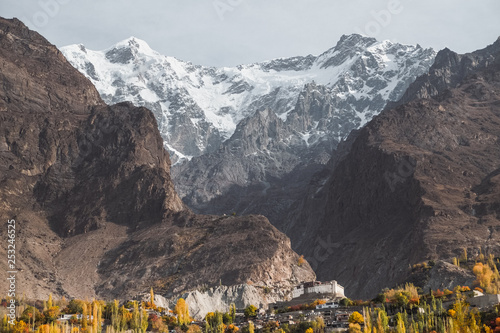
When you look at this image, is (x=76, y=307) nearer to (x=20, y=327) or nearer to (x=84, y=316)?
(x=84, y=316)

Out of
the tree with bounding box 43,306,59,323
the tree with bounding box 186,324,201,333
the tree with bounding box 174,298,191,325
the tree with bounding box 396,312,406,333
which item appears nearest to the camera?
the tree with bounding box 396,312,406,333

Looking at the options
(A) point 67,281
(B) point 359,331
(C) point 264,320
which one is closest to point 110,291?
(A) point 67,281

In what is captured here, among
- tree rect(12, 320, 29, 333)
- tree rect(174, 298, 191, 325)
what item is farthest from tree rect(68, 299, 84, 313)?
tree rect(174, 298, 191, 325)

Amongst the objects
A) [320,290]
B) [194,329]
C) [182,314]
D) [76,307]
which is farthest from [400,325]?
[320,290]

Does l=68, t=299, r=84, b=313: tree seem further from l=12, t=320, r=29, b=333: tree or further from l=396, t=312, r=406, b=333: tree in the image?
l=396, t=312, r=406, b=333: tree

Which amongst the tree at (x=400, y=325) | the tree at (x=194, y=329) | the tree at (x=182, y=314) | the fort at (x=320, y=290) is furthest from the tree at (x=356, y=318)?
the fort at (x=320, y=290)

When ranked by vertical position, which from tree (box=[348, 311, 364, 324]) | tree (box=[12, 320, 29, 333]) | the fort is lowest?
tree (box=[348, 311, 364, 324])

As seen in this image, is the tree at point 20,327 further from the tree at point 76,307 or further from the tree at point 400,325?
the tree at point 400,325

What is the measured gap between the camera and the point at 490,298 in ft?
385

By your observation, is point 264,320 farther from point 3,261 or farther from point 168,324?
point 3,261

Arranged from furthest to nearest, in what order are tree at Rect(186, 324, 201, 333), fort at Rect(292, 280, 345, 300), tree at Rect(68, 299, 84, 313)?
fort at Rect(292, 280, 345, 300) → tree at Rect(68, 299, 84, 313) → tree at Rect(186, 324, 201, 333)

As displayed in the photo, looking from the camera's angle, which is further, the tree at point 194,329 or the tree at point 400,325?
the tree at point 194,329

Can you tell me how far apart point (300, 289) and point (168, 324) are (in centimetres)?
4588

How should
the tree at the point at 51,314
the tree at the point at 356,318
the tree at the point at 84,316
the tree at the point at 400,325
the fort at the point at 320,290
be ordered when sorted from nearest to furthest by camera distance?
the tree at the point at 400,325
the tree at the point at 356,318
the tree at the point at 84,316
the tree at the point at 51,314
the fort at the point at 320,290
